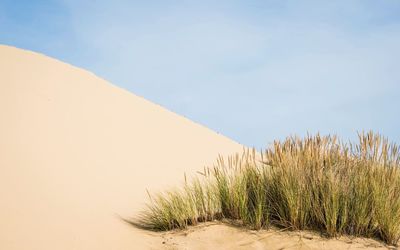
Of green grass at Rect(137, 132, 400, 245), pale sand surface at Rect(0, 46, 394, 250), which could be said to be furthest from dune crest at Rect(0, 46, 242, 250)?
green grass at Rect(137, 132, 400, 245)

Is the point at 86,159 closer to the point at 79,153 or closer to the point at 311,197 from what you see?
the point at 79,153

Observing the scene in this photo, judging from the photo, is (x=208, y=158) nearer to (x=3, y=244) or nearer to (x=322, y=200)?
(x=322, y=200)

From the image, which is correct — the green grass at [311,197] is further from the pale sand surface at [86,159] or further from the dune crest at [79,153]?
the dune crest at [79,153]

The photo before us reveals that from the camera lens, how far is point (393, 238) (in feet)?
16.5

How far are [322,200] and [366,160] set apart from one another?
36.7 inches

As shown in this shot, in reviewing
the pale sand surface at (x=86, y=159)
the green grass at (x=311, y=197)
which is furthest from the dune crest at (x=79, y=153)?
the green grass at (x=311, y=197)

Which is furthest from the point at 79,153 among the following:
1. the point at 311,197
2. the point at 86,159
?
the point at 311,197

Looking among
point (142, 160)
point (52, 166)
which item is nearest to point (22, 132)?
point (52, 166)

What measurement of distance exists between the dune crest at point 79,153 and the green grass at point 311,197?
2.81ft

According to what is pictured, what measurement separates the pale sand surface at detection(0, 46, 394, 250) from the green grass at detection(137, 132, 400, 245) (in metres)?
0.27

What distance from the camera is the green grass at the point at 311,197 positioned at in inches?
199

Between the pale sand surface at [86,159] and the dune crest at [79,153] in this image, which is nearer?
the pale sand surface at [86,159]

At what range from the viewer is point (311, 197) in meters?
5.15

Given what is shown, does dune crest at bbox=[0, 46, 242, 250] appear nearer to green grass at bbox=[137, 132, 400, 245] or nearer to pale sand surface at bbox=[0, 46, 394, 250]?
pale sand surface at bbox=[0, 46, 394, 250]
